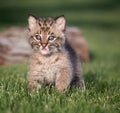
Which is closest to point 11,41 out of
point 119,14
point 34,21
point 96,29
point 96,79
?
point 96,79

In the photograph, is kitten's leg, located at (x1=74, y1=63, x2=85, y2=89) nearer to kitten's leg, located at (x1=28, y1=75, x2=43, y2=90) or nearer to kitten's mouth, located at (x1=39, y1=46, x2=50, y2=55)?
kitten's leg, located at (x1=28, y1=75, x2=43, y2=90)

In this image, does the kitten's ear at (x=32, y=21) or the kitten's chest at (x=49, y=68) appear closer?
the kitten's chest at (x=49, y=68)

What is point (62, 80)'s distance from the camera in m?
8.10

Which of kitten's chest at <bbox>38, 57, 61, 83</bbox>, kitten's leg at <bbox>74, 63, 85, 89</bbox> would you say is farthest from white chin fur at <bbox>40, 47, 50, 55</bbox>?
kitten's leg at <bbox>74, 63, 85, 89</bbox>

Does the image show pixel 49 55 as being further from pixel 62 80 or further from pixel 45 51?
pixel 62 80

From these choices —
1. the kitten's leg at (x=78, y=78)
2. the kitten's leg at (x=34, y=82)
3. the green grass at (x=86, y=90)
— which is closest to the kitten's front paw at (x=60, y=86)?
the green grass at (x=86, y=90)

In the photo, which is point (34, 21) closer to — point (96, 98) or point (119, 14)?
point (96, 98)

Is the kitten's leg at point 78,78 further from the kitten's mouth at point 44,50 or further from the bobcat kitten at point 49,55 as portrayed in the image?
the kitten's mouth at point 44,50

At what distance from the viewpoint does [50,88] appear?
8.20m

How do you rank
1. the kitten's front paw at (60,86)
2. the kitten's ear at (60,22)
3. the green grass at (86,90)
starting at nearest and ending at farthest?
the green grass at (86,90)
the kitten's front paw at (60,86)
the kitten's ear at (60,22)

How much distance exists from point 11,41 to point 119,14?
69.2ft

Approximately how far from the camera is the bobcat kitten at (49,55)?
26.2 feet

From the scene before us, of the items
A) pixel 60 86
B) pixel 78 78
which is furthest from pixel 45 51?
pixel 78 78

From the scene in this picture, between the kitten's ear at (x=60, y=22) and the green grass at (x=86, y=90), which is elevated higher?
the kitten's ear at (x=60, y=22)
